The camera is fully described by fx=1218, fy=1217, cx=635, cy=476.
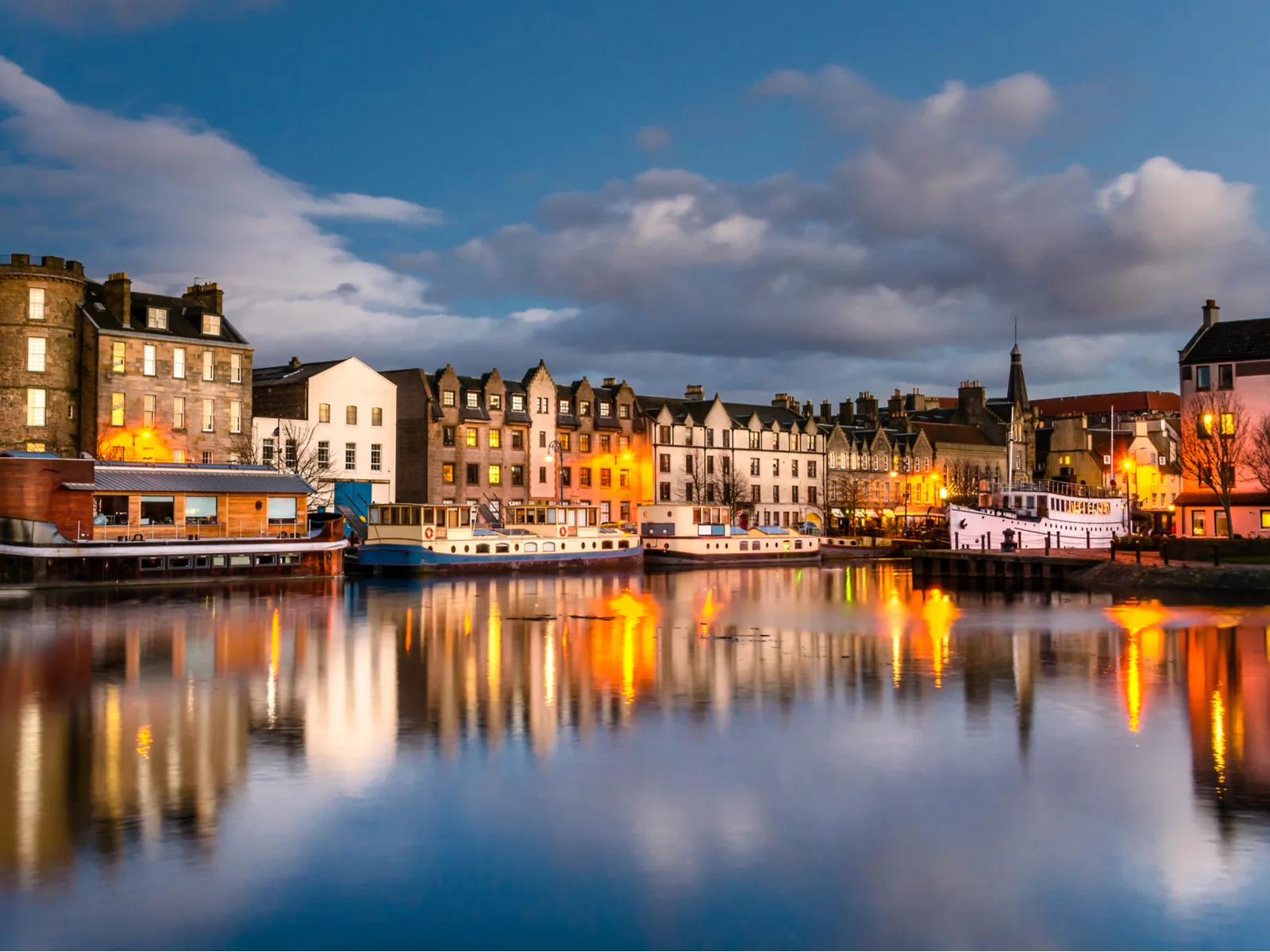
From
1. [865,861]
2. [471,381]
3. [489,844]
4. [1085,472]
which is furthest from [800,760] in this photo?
[1085,472]

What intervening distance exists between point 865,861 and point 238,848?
7607 mm

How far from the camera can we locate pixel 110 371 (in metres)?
66.9

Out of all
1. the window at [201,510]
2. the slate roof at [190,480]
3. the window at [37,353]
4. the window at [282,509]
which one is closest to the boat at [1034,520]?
the window at [282,509]

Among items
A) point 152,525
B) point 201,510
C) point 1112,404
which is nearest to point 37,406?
point 201,510

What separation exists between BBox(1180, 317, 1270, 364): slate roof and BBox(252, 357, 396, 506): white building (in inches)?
2080

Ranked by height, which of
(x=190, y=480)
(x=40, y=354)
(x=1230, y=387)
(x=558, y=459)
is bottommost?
(x=190, y=480)

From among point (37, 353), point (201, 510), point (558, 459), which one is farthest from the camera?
point (558, 459)

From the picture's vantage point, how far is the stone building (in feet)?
215

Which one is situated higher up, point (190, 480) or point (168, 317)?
point (168, 317)

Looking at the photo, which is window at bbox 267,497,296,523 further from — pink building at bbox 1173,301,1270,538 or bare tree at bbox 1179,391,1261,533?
pink building at bbox 1173,301,1270,538

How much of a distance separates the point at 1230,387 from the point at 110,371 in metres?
66.9

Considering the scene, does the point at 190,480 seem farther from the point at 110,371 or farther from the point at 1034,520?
the point at 1034,520

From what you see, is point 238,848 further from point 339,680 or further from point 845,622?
point 845,622

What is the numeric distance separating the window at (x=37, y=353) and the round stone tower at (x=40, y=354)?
4cm
